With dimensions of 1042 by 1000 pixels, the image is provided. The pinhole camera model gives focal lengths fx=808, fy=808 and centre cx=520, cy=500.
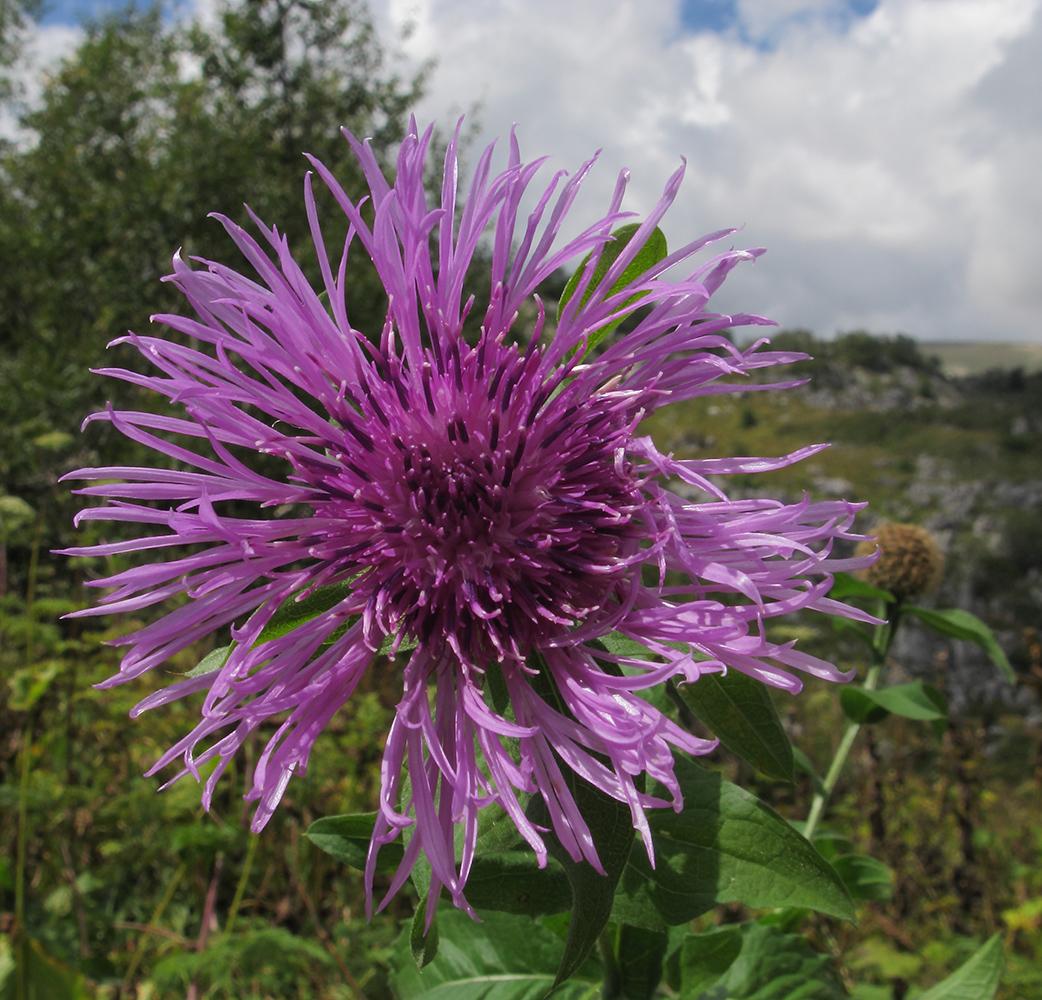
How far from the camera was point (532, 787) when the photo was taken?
3.91ft

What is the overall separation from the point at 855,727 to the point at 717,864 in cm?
118

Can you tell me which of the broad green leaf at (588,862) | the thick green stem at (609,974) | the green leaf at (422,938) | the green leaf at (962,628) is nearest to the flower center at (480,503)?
the broad green leaf at (588,862)

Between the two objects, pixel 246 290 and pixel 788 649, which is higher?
pixel 246 290

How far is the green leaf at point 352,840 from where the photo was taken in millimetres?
1420

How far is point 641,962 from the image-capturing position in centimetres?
156

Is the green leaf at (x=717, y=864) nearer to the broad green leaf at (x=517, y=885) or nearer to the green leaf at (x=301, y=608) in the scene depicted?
the broad green leaf at (x=517, y=885)

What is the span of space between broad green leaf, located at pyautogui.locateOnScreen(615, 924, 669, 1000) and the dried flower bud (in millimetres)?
1616

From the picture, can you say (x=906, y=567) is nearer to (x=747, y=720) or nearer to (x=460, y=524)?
(x=747, y=720)

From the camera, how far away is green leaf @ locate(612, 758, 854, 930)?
1.18 m

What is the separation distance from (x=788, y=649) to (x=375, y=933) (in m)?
2.62

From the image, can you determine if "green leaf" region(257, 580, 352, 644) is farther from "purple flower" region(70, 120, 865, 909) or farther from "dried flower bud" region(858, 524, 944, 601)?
"dried flower bud" region(858, 524, 944, 601)

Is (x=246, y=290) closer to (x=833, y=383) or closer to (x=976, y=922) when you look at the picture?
(x=976, y=922)

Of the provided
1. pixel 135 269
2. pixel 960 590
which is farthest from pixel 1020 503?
pixel 135 269

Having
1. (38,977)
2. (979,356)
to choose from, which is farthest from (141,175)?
(979,356)
